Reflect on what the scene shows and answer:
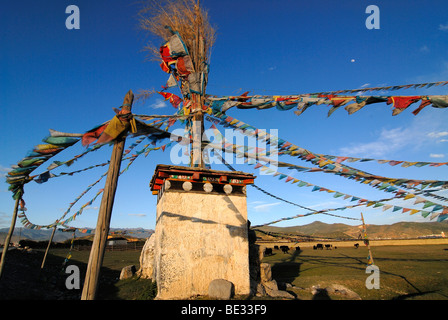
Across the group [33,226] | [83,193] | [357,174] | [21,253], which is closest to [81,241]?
[21,253]

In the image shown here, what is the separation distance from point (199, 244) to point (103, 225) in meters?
5.72

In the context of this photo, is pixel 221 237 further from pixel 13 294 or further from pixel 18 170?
pixel 13 294

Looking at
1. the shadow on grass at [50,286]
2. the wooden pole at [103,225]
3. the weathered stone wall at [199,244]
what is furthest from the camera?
the shadow on grass at [50,286]

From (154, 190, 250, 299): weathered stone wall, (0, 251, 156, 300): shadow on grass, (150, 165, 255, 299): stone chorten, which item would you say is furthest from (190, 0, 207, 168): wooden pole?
(0, 251, 156, 300): shadow on grass

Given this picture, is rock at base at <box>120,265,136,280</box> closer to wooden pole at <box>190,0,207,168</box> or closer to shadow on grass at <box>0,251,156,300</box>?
shadow on grass at <box>0,251,156,300</box>

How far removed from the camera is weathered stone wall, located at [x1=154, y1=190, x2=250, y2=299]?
951 centimetres

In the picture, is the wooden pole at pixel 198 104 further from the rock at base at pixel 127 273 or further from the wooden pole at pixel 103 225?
the rock at base at pixel 127 273

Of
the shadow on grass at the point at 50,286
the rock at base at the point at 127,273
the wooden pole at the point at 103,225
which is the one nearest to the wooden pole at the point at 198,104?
the wooden pole at the point at 103,225

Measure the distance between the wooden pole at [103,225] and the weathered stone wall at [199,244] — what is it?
4830mm

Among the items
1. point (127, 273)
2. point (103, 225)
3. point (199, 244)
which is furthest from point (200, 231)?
point (127, 273)

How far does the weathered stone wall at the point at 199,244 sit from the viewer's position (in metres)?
9.51

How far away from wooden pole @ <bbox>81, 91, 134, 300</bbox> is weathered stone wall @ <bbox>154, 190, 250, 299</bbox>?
483 centimetres

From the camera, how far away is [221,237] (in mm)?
10492
